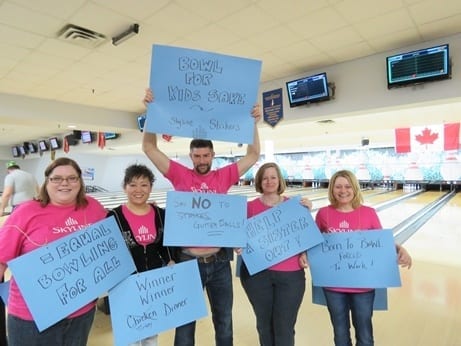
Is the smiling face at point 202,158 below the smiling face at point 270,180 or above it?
above

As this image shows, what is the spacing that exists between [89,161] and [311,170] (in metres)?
12.1

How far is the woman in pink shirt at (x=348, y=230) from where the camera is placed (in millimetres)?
1663

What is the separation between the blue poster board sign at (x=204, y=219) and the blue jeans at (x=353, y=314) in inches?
25.5

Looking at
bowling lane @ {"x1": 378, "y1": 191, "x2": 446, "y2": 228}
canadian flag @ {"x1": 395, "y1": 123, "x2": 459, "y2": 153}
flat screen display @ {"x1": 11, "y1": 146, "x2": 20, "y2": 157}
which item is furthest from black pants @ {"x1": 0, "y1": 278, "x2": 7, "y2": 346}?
flat screen display @ {"x1": 11, "y1": 146, "x2": 20, "y2": 157}

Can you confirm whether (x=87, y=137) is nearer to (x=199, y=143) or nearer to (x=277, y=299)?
(x=199, y=143)

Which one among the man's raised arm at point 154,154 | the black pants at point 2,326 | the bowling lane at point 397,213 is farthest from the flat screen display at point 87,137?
the man's raised arm at point 154,154

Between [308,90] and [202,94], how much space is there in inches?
136

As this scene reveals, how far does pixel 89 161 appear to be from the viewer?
52.0ft

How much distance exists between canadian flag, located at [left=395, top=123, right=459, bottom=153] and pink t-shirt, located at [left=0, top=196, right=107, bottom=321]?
7215 mm

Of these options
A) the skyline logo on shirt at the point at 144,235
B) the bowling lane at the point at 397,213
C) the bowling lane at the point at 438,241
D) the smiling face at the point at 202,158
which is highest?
the smiling face at the point at 202,158

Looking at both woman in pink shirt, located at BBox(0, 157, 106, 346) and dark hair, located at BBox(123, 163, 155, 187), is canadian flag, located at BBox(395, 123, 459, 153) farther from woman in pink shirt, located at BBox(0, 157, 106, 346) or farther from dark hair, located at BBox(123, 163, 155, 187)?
woman in pink shirt, located at BBox(0, 157, 106, 346)

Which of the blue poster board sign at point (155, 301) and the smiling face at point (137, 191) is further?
the smiling face at point (137, 191)

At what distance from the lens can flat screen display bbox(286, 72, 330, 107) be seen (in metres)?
4.46

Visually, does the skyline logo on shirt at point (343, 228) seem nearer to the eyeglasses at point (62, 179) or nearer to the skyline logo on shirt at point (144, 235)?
the skyline logo on shirt at point (144, 235)
